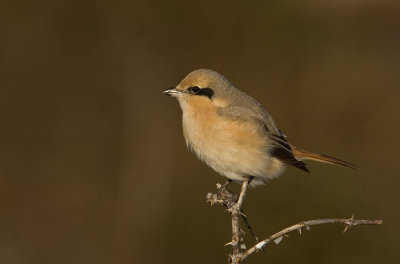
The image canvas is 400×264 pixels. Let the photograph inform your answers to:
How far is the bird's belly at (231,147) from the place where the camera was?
3.45 m

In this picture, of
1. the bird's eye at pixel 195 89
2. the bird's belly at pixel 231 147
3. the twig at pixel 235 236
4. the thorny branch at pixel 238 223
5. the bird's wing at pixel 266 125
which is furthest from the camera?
the bird's eye at pixel 195 89

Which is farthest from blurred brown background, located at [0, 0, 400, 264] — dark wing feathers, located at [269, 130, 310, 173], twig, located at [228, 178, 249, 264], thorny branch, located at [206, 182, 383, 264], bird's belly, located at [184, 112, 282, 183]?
twig, located at [228, 178, 249, 264]

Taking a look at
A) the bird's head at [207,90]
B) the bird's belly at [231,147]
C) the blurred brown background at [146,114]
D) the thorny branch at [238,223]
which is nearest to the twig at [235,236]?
the thorny branch at [238,223]

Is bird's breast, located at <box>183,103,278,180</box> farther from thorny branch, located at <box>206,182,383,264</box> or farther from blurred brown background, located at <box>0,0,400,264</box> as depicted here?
blurred brown background, located at <box>0,0,400,264</box>

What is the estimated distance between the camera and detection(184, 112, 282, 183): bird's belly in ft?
11.3

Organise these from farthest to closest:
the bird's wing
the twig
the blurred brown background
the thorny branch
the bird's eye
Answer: the blurred brown background < the bird's eye < the bird's wing < the twig < the thorny branch

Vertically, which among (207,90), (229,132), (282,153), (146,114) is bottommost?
(146,114)

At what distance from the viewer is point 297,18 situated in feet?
28.1

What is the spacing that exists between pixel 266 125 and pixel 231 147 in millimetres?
400

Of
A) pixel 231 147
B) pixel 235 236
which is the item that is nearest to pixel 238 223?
pixel 235 236

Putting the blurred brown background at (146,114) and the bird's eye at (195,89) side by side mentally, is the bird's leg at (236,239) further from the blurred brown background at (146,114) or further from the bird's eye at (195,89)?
the blurred brown background at (146,114)

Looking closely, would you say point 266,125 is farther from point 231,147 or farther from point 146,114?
point 146,114

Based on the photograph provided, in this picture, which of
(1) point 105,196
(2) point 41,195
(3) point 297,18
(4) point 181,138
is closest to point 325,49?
(3) point 297,18

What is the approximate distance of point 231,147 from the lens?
346 cm
